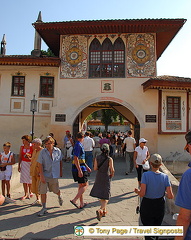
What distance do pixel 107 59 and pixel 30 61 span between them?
15.1 ft

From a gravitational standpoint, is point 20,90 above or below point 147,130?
above

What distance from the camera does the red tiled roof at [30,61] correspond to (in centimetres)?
1290

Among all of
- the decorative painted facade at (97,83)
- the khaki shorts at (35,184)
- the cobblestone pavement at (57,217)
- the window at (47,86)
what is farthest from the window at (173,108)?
the khaki shorts at (35,184)

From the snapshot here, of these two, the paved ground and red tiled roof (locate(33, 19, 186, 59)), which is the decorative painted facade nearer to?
red tiled roof (locate(33, 19, 186, 59))

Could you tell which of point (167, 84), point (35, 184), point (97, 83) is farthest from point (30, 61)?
point (35, 184)

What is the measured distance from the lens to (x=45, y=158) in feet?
15.3

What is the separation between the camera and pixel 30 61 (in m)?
13.0

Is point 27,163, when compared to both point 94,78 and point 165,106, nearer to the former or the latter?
point 94,78

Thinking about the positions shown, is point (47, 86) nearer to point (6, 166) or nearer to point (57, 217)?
point (6, 166)

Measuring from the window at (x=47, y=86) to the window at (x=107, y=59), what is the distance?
104 inches

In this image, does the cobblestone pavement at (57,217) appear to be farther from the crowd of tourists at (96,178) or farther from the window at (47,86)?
the window at (47,86)

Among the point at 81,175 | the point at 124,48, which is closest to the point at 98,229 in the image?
the point at 81,175

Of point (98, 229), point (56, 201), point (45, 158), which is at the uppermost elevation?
point (45, 158)

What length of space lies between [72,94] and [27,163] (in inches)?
304
